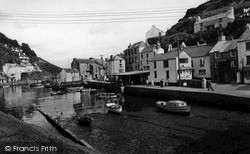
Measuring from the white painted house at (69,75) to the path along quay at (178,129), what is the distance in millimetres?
96018

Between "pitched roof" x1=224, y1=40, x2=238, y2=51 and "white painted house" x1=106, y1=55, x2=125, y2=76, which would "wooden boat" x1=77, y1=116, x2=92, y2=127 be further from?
"white painted house" x1=106, y1=55, x2=125, y2=76

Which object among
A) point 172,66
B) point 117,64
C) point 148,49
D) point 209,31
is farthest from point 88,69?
point 172,66

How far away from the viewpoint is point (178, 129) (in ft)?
89.0

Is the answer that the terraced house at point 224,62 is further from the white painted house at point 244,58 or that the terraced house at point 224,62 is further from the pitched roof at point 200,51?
the pitched roof at point 200,51

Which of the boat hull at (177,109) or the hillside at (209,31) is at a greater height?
the hillside at (209,31)

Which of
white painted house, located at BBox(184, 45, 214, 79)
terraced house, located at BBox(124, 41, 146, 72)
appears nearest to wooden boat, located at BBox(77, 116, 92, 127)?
white painted house, located at BBox(184, 45, 214, 79)

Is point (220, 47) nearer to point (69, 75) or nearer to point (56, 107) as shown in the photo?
point (56, 107)

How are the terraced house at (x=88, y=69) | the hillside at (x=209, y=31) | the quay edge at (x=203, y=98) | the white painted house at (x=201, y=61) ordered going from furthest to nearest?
the terraced house at (x=88, y=69) < the hillside at (x=209, y=31) < the white painted house at (x=201, y=61) < the quay edge at (x=203, y=98)

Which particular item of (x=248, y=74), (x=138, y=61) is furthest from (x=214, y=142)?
(x=138, y=61)

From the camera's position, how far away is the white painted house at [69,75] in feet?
431

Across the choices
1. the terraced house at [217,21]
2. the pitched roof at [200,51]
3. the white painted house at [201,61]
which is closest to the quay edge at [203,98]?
the white painted house at [201,61]

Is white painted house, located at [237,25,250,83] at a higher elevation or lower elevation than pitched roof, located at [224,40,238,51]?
lower

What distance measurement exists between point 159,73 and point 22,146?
5679 centimetres

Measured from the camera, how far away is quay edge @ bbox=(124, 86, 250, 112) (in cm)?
3327
